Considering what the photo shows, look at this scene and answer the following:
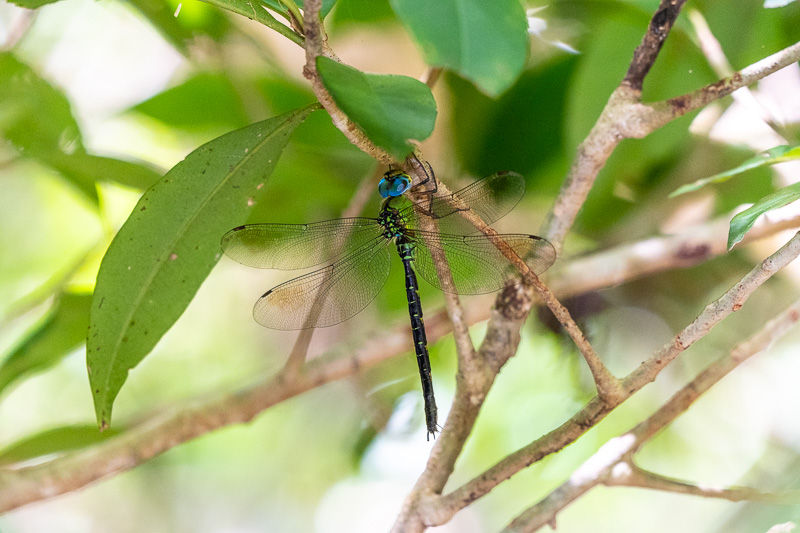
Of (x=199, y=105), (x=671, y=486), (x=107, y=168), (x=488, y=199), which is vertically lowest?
(x=671, y=486)

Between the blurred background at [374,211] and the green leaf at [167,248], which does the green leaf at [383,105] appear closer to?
the green leaf at [167,248]

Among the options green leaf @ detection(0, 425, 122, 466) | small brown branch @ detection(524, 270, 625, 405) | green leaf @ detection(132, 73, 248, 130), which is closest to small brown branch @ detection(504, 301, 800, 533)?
small brown branch @ detection(524, 270, 625, 405)

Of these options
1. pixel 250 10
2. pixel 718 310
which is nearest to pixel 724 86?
pixel 718 310

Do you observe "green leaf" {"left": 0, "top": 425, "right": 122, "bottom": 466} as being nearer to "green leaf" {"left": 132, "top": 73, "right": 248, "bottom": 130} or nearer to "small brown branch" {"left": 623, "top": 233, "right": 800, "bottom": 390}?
"green leaf" {"left": 132, "top": 73, "right": 248, "bottom": 130}

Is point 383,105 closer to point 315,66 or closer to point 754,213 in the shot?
point 315,66

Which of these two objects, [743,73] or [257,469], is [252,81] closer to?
[743,73]

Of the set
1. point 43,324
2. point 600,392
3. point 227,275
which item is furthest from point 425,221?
point 227,275
